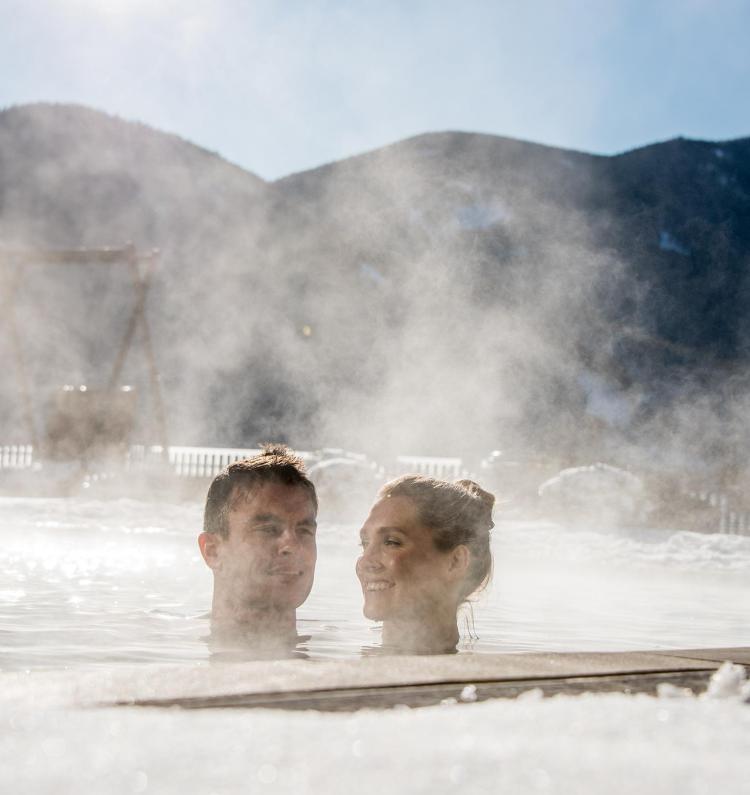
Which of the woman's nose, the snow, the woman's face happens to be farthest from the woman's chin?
the snow

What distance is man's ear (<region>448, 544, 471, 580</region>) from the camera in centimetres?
375

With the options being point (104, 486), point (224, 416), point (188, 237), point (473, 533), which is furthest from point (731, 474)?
point (188, 237)

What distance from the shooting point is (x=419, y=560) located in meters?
3.64

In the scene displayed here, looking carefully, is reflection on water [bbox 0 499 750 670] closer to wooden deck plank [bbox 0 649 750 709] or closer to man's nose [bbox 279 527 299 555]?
man's nose [bbox 279 527 299 555]

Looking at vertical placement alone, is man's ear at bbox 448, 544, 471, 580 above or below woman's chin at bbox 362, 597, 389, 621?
above

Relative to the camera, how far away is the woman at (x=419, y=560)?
141 inches

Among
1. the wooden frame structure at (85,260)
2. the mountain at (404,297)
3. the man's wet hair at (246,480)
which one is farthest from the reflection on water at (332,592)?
the mountain at (404,297)

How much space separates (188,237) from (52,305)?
873cm

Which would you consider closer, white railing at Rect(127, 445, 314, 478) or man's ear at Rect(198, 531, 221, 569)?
man's ear at Rect(198, 531, 221, 569)

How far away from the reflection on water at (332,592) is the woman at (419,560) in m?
0.47

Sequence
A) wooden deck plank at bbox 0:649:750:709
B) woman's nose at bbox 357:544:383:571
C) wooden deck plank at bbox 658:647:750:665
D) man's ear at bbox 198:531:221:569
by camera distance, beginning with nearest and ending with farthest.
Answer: wooden deck plank at bbox 0:649:750:709, wooden deck plank at bbox 658:647:750:665, woman's nose at bbox 357:544:383:571, man's ear at bbox 198:531:221:569

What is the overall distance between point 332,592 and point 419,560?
12.1ft

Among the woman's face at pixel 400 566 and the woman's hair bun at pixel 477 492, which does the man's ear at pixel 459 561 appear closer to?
the woman's face at pixel 400 566

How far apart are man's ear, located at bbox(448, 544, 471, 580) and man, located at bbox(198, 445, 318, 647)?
0.58 meters
